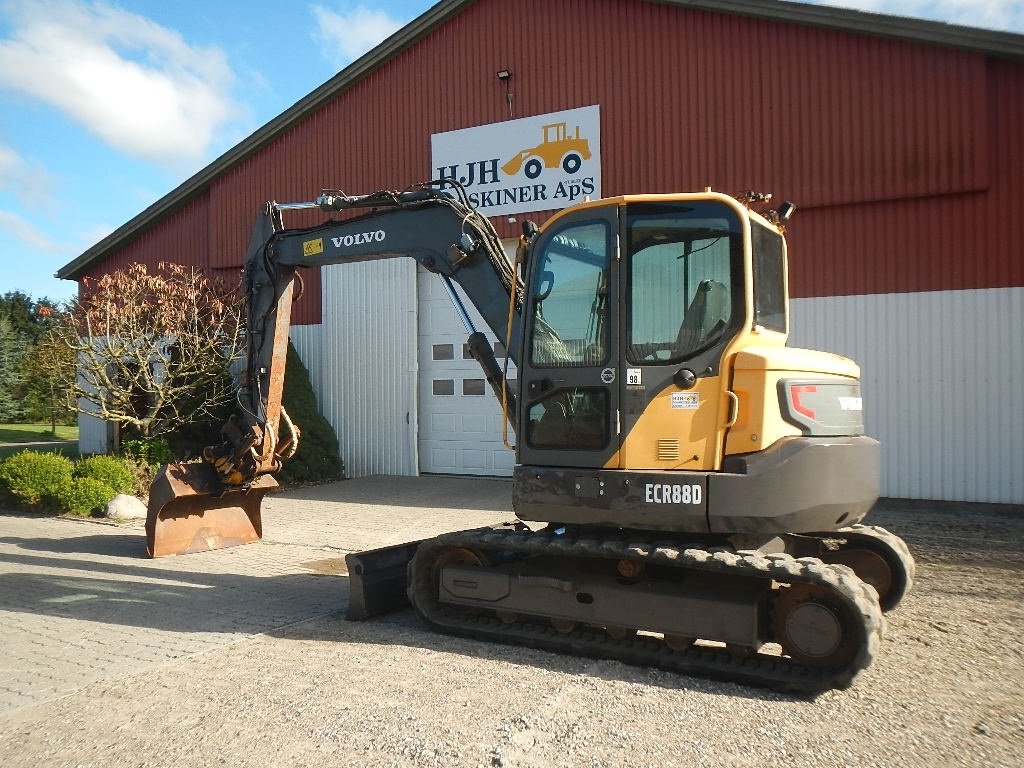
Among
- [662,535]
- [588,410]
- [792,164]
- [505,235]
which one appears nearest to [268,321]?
[588,410]

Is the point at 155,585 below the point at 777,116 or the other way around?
below

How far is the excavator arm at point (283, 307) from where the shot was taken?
21.8 ft

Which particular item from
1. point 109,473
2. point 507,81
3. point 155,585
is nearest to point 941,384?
point 507,81

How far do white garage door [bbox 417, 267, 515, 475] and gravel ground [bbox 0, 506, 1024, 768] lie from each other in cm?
905

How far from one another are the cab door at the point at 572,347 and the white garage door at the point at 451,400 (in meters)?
9.01

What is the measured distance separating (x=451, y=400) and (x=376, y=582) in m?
9.08

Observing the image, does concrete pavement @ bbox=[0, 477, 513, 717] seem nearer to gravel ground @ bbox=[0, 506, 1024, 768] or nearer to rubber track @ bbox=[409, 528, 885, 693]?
gravel ground @ bbox=[0, 506, 1024, 768]

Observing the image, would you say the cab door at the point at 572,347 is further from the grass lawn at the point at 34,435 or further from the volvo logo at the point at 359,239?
the grass lawn at the point at 34,435

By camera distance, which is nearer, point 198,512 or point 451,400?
point 198,512

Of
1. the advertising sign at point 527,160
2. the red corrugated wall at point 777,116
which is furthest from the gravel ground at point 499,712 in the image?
the advertising sign at point 527,160

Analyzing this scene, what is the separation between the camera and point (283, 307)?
8.09 meters

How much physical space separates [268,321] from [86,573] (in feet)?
10.0

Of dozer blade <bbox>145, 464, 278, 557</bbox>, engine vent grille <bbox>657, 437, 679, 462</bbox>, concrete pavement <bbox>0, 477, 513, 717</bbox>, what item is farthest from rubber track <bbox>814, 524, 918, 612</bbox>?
dozer blade <bbox>145, 464, 278, 557</bbox>

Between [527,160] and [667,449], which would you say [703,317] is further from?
[527,160]
